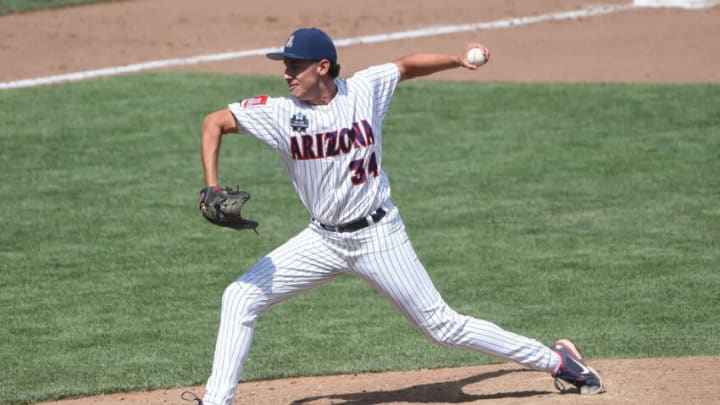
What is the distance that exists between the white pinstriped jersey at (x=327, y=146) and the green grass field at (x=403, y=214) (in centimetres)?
161

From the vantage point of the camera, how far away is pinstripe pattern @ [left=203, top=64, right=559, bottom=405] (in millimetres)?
5535

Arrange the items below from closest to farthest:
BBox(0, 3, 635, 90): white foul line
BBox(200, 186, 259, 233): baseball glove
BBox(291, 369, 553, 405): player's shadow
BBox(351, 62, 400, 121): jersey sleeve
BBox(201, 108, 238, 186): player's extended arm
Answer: BBox(200, 186, 259, 233): baseball glove
BBox(201, 108, 238, 186): player's extended arm
BBox(351, 62, 400, 121): jersey sleeve
BBox(291, 369, 553, 405): player's shadow
BBox(0, 3, 635, 90): white foul line

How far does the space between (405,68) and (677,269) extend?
139 inches

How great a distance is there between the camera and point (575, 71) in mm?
14234

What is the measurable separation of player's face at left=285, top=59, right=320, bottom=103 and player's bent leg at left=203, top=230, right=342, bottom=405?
63cm

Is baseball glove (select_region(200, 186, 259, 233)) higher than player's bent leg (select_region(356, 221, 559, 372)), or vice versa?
baseball glove (select_region(200, 186, 259, 233))

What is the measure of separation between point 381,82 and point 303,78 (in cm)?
42

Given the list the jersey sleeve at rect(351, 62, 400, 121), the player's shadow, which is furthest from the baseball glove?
the player's shadow

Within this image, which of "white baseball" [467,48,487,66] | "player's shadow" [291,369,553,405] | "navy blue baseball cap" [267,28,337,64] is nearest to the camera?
"navy blue baseball cap" [267,28,337,64]

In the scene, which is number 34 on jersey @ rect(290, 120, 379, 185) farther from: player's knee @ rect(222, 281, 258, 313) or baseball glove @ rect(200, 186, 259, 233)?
player's knee @ rect(222, 281, 258, 313)

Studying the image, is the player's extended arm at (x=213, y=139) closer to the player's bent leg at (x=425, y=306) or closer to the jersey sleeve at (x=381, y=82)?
the jersey sleeve at (x=381, y=82)

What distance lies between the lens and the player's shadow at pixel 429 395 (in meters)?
6.08

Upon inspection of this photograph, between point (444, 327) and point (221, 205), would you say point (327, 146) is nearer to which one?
point (221, 205)

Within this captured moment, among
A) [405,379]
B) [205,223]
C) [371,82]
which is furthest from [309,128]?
[205,223]
